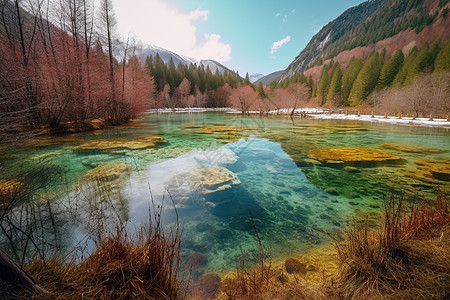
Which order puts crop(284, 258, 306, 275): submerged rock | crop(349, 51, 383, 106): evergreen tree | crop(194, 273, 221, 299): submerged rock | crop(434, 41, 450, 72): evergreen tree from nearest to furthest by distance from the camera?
1. crop(194, 273, 221, 299): submerged rock
2. crop(284, 258, 306, 275): submerged rock
3. crop(434, 41, 450, 72): evergreen tree
4. crop(349, 51, 383, 106): evergreen tree

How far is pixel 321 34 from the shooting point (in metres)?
176

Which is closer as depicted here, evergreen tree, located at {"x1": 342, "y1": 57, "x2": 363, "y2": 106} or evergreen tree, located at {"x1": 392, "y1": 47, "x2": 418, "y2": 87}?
evergreen tree, located at {"x1": 392, "y1": 47, "x2": 418, "y2": 87}

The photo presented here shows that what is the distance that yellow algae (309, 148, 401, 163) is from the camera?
350 inches

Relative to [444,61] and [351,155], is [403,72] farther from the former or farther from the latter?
[351,155]

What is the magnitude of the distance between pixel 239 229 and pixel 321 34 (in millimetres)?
229345

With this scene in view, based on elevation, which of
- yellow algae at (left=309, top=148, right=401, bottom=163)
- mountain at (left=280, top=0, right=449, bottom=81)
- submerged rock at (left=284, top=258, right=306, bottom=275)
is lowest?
submerged rock at (left=284, top=258, right=306, bottom=275)

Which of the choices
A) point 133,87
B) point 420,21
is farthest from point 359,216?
point 420,21

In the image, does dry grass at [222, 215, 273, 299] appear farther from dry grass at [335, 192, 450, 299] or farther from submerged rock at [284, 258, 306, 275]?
dry grass at [335, 192, 450, 299]

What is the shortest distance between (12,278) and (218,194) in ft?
14.9

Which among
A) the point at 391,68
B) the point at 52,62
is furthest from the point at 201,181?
the point at 391,68

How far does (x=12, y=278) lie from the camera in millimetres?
1378

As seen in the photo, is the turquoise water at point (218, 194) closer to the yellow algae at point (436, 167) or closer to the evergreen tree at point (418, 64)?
the yellow algae at point (436, 167)

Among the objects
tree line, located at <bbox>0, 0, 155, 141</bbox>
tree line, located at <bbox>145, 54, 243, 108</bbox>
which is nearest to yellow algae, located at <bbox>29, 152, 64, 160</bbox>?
tree line, located at <bbox>0, 0, 155, 141</bbox>

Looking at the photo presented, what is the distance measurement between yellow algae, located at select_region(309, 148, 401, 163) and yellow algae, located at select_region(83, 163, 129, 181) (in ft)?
31.2
